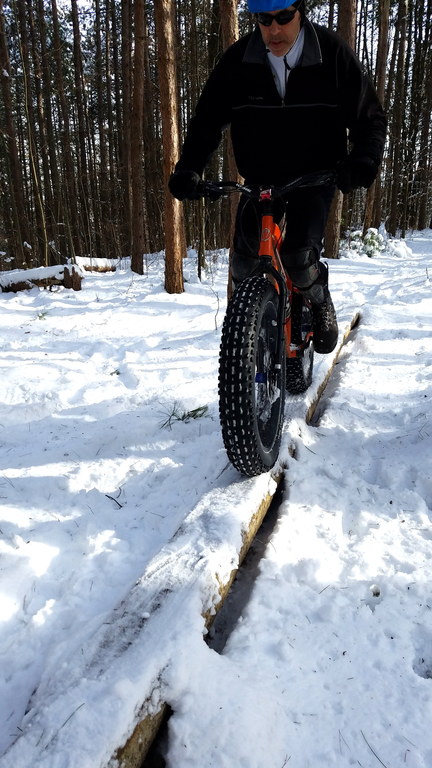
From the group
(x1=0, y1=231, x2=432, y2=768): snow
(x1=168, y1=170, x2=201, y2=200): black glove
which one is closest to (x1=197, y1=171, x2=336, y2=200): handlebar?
(x1=168, y1=170, x2=201, y2=200): black glove

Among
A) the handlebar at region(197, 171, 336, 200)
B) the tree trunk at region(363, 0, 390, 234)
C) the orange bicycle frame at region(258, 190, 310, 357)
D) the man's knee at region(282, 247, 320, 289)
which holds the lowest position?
the man's knee at region(282, 247, 320, 289)

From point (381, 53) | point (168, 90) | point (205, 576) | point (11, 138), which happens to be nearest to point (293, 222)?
point (205, 576)

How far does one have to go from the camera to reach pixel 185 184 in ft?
8.24

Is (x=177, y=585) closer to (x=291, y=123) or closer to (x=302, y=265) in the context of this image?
(x=302, y=265)

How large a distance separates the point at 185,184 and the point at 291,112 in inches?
26.6

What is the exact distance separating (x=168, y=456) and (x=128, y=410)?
30.7 inches

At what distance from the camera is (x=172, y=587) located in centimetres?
159

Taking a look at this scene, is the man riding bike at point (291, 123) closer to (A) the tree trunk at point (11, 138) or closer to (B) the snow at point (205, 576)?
(B) the snow at point (205, 576)

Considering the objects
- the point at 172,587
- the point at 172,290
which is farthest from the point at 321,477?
the point at 172,290

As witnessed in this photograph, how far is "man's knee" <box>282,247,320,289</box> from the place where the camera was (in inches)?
102

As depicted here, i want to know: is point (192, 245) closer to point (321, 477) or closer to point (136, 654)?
point (321, 477)

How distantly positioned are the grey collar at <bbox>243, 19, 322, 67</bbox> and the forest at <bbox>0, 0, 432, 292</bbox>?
5593mm

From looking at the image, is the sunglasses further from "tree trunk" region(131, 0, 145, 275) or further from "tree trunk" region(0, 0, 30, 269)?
"tree trunk" region(0, 0, 30, 269)

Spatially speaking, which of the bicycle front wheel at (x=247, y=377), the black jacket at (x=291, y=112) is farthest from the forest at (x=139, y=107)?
the bicycle front wheel at (x=247, y=377)
